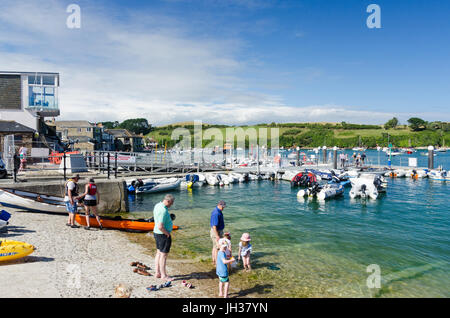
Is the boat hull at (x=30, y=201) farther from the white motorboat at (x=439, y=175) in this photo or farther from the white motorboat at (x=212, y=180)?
the white motorboat at (x=439, y=175)

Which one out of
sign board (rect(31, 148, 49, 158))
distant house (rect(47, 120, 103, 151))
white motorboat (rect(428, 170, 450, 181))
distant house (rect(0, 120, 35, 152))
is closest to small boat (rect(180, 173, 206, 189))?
sign board (rect(31, 148, 49, 158))

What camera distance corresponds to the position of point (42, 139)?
34.6m

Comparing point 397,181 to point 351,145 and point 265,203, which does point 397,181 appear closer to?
point 265,203

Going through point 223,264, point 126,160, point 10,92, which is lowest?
point 223,264

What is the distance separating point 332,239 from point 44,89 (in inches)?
1379

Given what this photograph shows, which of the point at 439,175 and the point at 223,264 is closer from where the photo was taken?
the point at 223,264

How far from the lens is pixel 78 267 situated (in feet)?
28.6

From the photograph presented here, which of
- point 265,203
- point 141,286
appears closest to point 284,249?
point 141,286

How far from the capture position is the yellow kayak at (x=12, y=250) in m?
8.19

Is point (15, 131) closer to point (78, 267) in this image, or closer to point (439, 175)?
point (78, 267)

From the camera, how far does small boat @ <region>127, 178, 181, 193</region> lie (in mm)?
27688

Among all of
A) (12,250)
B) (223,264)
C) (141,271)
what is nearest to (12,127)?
(12,250)

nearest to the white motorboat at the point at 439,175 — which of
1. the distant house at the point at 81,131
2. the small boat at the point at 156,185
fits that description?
the small boat at the point at 156,185

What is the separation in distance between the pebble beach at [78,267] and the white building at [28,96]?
84.9 ft
